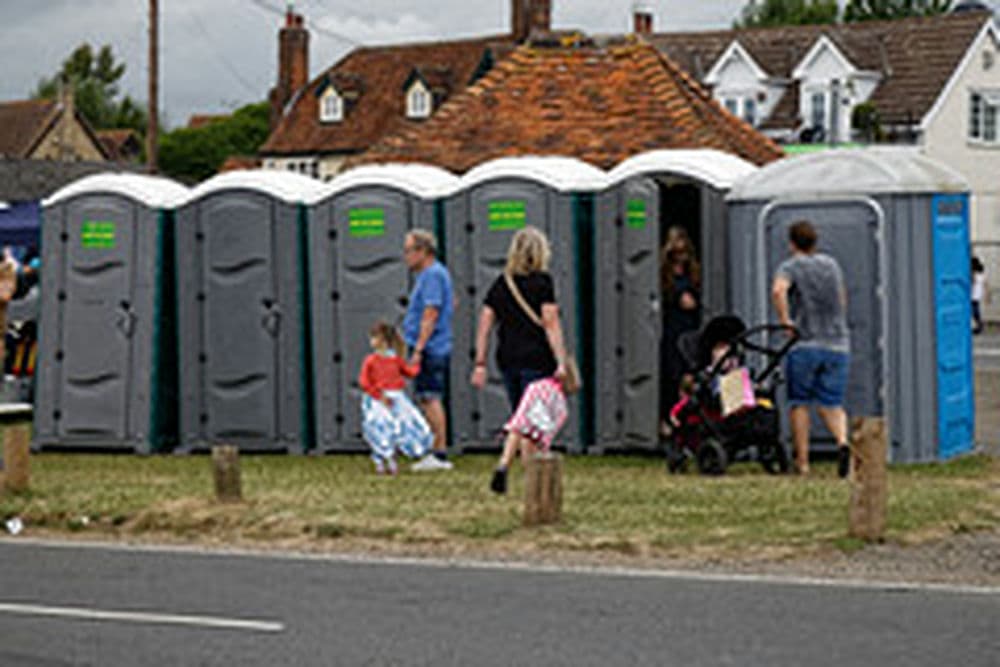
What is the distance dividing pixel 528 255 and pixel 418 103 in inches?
2756

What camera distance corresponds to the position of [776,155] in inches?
1030

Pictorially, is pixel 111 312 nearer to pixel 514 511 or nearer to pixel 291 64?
pixel 514 511

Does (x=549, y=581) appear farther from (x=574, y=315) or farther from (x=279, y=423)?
(x=279, y=423)

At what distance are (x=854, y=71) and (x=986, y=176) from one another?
5484mm

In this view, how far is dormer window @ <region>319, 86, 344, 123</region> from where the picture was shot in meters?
85.2

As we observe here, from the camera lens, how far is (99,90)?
462 feet

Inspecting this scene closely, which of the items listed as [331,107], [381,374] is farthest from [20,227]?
[331,107]

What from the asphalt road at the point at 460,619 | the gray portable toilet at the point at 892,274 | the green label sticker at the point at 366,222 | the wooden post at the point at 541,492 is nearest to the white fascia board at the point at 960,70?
the green label sticker at the point at 366,222

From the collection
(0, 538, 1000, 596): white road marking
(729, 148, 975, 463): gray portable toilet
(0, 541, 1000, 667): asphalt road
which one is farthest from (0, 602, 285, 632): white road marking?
(729, 148, 975, 463): gray portable toilet

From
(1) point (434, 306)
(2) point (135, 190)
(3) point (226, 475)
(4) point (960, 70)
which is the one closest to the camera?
(3) point (226, 475)

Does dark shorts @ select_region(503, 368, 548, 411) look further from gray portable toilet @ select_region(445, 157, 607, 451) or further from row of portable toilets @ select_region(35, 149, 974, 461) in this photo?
gray portable toilet @ select_region(445, 157, 607, 451)

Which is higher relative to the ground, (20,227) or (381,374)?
(20,227)

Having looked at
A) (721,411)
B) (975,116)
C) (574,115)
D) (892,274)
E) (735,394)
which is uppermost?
(975,116)

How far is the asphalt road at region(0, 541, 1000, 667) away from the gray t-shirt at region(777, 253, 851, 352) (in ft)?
16.7
